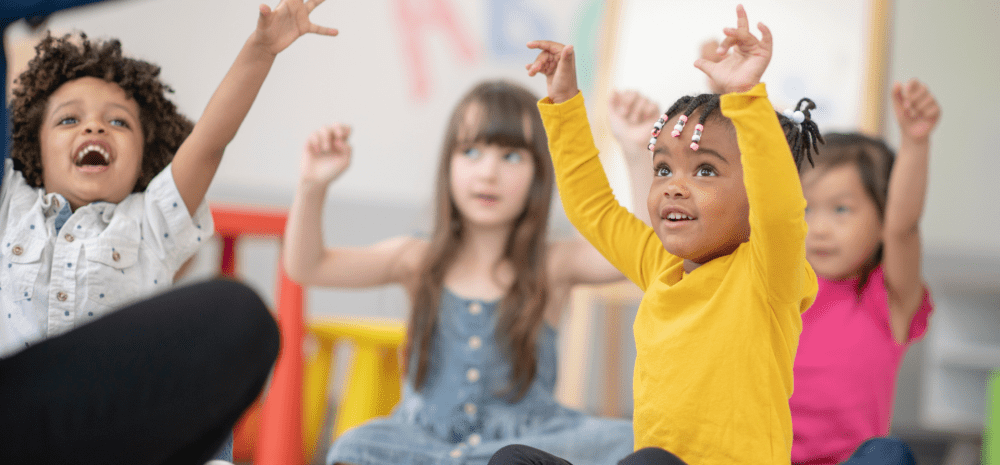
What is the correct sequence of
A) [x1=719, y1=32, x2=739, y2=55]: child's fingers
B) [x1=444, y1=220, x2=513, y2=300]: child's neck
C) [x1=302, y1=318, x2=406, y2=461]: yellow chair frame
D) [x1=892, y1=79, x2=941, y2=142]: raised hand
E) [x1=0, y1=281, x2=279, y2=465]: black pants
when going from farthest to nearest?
[x1=302, y1=318, x2=406, y2=461]: yellow chair frame < [x1=444, y1=220, x2=513, y2=300]: child's neck < [x1=892, y1=79, x2=941, y2=142]: raised hand < [x1=719, y1=32, x2=739, y2=55]: child's fingers < [x1=0, y1=281, x2=279, y2=465]: black pants

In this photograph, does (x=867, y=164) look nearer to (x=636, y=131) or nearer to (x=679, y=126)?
(x=636, y=131)

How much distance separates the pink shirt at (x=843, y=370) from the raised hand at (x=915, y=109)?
0.66ft

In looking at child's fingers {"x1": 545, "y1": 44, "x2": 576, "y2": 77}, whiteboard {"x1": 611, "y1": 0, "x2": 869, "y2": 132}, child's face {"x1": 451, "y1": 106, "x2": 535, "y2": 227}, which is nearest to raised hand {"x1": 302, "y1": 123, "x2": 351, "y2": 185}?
child's face {"x1": 451, "y1": 106, "x2": 535, "y2": 227}

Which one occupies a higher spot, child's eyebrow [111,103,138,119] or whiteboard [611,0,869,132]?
whiteboard [611,0,869,132]

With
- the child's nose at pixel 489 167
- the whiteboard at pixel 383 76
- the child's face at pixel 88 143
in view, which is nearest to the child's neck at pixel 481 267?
the child's nose at pixel 489 167

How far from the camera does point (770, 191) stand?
53 centimetres

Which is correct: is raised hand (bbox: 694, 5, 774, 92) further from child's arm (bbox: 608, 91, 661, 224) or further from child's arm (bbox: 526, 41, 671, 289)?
child's arm (bbox: 608, 91, 661, 224)

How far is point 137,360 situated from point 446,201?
0.65m

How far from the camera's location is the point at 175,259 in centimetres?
Answer: 77

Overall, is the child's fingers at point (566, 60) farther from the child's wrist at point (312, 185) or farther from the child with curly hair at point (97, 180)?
the child's wrist at point (312, 185)

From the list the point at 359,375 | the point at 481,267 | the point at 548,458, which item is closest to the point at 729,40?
the point at 548,458

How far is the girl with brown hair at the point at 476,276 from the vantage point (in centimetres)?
97

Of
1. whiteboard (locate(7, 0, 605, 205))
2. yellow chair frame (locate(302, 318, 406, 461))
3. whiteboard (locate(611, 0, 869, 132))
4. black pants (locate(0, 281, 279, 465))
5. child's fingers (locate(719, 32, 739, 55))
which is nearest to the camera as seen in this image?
black pants (locate(0, 281, 279, 465))

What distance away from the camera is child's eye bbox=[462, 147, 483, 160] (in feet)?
3.44
